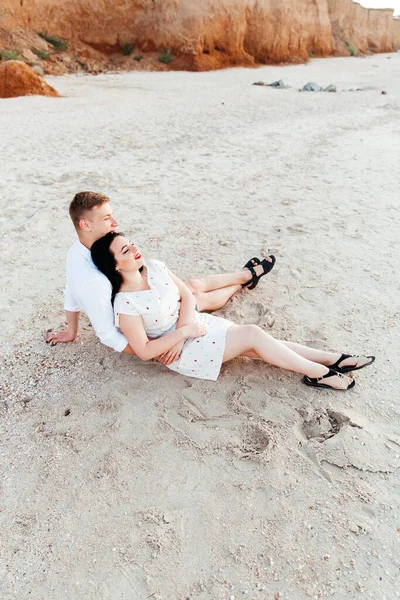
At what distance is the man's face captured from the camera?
8.35ft

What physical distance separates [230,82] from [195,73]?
194cm

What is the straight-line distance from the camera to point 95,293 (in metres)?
2.60

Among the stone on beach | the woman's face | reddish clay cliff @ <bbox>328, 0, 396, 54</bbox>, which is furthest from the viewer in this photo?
reddish clay cliff @ <bbox>328, 0, 396, 54</bbox>

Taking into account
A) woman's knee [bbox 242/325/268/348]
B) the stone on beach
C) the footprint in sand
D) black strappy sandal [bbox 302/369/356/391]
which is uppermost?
the stone on beach

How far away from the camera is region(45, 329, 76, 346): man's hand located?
3162mm

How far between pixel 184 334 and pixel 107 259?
0.60 m

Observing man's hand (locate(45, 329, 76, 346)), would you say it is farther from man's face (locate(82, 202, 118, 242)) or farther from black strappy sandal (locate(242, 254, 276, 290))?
black strappy sandal (locate(242, 254, 276, 290))

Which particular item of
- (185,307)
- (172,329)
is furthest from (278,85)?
(172,329)

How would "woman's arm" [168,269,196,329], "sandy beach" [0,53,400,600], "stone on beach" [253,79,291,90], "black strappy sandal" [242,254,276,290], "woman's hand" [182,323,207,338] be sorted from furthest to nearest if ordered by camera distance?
"stone on beach" [253,79,291,90], "black strappy sandal" [242,254,276,290], "woman's arm" [168,269,196,329], "woman's hand" [182,323,207,338], "sandy beach" [0,53,400,600]

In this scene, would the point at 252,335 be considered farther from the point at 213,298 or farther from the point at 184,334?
the point at 213,298

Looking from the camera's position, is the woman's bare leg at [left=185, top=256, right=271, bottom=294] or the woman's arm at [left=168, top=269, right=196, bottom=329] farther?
the woman's bare leg at [left=185, top=256, right=271, bottom=294]

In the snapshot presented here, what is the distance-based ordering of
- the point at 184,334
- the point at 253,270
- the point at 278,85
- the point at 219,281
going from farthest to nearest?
1. the point at 278,85
2. the point at 253,270
3. the point at 219,281
4. the point at 184,334

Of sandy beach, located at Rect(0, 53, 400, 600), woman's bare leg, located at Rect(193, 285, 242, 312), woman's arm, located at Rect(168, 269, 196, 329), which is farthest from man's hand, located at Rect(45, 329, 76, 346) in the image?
woman's bare leg, located at Rect(193, 285, 242, 312)

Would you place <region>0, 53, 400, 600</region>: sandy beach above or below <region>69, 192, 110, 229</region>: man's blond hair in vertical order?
below
